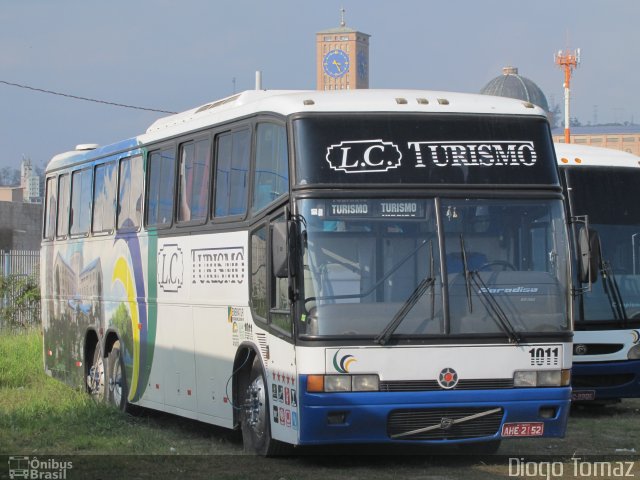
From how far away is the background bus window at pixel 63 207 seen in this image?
1884 centimetres

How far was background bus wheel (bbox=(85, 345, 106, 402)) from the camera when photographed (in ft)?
55.3

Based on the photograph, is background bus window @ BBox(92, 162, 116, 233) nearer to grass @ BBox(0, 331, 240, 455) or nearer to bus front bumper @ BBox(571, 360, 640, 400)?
grass @ BBox(0, 331, 240, 455)

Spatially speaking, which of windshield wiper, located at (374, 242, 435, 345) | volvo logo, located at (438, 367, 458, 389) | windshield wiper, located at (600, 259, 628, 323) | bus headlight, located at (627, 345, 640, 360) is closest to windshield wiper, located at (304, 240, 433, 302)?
windshield wiper, located at (374, 242, 435, 345)

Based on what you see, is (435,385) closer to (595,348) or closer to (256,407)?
(256,407)

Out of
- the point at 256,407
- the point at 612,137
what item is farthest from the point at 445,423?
the point at 612,137

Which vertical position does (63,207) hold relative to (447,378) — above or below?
above

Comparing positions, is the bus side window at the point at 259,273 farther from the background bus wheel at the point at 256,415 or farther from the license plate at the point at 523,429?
the license plate at the point at 523,429

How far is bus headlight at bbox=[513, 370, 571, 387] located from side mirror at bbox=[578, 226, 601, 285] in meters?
0.83

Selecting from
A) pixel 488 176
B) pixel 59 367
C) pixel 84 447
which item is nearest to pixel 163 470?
pixel 84 447

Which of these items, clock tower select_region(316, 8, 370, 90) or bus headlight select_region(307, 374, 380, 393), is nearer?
bus headlight select_region(307, 374, 380, 393)

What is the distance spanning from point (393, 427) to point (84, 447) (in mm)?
3525

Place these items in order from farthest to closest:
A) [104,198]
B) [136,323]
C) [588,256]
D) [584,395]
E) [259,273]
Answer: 1. [104,198]
2. [584,395]
3. [136,323]
4. [259,273]
5. [588,256]

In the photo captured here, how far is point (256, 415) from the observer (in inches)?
461

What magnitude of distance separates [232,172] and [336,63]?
140 metres
